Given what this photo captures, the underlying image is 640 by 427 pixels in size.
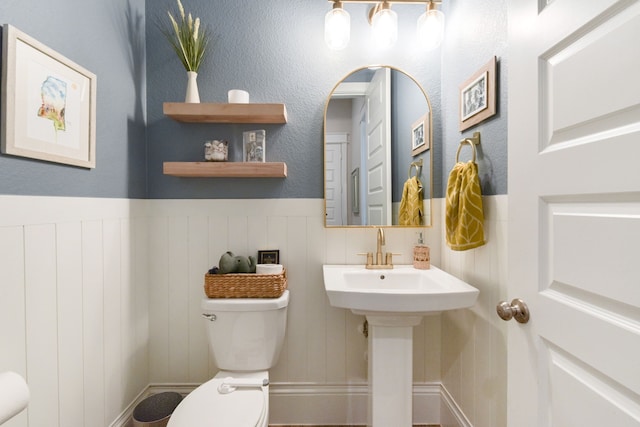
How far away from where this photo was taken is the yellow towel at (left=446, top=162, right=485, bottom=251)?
1.28m

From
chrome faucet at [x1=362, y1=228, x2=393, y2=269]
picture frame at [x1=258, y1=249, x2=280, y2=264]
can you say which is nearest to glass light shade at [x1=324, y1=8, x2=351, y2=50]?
chrome faucet at [x1=362, y1=228, x2=393, y2=269]

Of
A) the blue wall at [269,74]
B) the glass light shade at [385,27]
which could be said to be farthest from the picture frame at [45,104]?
the glass light shade at [385,27]

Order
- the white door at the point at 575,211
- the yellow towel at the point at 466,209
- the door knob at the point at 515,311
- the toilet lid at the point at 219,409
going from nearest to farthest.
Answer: the white door at the point at 575,211, the door knob at the point at 515,311, the toilet lid at the point at 219,409, the yellow towel at the point at 466,209

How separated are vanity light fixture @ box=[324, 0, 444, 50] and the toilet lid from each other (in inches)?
64.6

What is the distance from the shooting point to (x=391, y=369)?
1.38 m

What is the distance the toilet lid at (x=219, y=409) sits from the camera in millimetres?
1154

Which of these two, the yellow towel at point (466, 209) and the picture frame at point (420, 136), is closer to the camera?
the yellow towel at point (466, 209)

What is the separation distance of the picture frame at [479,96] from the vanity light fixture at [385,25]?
35 cm

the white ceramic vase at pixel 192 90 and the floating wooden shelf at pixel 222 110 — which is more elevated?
the white ceramic vase at pixel 192 90

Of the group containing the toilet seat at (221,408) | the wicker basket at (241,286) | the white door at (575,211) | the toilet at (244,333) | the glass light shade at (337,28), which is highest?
the glass light shade at (337,28)

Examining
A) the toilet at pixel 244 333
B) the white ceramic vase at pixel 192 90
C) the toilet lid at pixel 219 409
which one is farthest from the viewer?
the white ceramic vase at pixel 192 90

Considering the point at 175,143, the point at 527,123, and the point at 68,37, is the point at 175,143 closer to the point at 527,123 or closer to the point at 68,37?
the point at 68,37

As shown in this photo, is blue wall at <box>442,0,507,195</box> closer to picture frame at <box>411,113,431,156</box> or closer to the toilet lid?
picture frame at <box>411,113,431,156</box>

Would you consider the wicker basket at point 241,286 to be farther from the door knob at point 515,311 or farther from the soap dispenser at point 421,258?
the door knob at point 515,311
